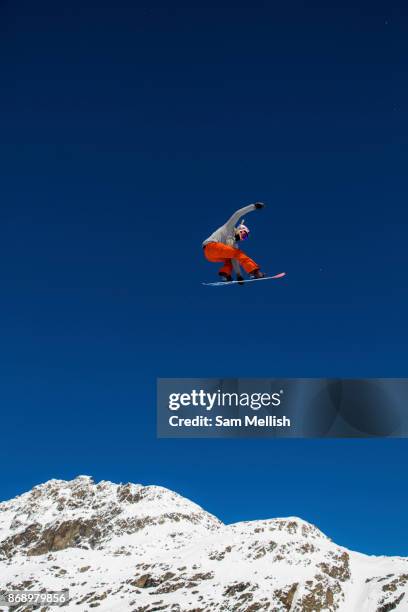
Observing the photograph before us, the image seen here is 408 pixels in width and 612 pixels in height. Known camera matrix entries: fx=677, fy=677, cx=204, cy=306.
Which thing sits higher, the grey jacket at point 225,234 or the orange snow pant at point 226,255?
the grey jacket at point 225,234

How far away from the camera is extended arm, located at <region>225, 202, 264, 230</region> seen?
24970 millimetres

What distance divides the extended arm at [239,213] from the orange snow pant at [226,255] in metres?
0.81

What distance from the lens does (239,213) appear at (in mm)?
25922

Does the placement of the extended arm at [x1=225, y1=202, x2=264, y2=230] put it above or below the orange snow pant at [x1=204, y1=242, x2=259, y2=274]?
above

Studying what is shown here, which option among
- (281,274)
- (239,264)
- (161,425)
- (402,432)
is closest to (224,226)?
(239,264)

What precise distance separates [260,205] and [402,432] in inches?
397

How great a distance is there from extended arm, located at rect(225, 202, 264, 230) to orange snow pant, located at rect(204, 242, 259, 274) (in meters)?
0.81

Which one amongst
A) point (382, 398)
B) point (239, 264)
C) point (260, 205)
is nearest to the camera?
point (260, 205)

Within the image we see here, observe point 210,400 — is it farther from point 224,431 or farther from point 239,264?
point 239,264

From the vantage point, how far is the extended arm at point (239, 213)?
2497cm

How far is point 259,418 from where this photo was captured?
83.7 ft

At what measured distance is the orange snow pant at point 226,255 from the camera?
26766 mm

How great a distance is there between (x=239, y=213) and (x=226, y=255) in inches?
79.4

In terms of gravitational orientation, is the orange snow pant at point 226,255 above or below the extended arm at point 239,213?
below
